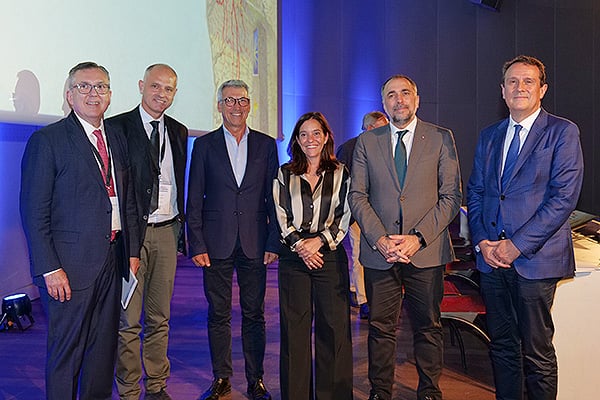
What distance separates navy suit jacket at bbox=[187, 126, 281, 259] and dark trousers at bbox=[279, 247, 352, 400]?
0.31 m

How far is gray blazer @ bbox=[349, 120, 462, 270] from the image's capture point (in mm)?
2711

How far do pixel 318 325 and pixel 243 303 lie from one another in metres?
0.50

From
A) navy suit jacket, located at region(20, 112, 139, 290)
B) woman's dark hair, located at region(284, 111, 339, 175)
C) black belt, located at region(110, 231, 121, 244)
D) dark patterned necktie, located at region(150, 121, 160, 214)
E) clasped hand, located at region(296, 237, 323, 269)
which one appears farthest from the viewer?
dark patterned necktie, located at region(150, 121, 160, 214)

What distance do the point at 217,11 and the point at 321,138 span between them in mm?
2800

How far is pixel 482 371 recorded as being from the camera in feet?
11.5

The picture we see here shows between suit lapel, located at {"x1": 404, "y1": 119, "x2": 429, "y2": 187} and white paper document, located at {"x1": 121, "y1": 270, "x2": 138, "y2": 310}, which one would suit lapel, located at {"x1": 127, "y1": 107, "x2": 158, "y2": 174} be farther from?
suit lapel, located at {"x1": 404, "y1": 119, "x2": 429, "y2": 187}

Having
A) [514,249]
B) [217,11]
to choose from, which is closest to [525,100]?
[514,249]

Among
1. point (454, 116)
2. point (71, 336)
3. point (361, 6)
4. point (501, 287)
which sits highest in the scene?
point (361, 6)

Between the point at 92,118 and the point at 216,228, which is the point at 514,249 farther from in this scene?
the point at 92,118

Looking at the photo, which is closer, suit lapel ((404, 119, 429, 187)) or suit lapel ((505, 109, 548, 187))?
suit lapel ((505, 109, 548, 187))

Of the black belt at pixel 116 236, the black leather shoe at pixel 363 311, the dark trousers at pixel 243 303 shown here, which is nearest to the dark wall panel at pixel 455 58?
the black leather shoe at pixel 363 311

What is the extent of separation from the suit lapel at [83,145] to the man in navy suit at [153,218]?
0.36 m

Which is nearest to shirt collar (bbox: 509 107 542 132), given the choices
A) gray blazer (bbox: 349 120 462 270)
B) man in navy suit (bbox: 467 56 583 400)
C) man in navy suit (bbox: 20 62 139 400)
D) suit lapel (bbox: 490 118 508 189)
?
man in navy suit (bbox: 467 56 583 400)

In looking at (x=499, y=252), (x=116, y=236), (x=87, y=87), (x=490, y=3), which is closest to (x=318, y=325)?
(x=499, y=252)
